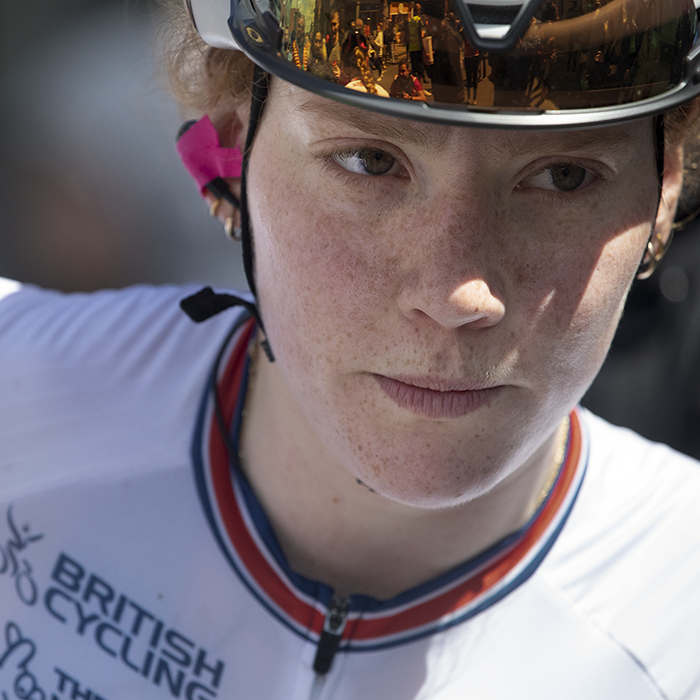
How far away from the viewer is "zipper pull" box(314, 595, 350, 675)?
5.74 feet

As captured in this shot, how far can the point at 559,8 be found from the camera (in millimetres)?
1233

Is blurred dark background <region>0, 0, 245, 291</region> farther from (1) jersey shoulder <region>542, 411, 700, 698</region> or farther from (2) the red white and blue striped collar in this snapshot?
(1) jersey shoulder <region>542, 411, 700, 698</region>

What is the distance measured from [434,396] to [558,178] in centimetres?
42

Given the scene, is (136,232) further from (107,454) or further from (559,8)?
(559,8)

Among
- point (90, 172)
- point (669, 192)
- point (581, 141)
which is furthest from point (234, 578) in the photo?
point (90, 172)

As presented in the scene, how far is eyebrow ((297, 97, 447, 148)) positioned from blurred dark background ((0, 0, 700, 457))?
388 centimetres

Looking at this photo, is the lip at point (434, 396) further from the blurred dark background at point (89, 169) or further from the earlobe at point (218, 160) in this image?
the blurred dark background at point (89, 169)

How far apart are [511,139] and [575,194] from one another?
171 millimetres

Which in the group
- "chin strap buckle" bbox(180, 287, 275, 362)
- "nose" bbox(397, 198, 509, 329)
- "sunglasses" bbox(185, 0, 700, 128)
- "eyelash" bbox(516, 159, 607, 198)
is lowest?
"chin strap buckle" bbox(180, 287, 275, 362)

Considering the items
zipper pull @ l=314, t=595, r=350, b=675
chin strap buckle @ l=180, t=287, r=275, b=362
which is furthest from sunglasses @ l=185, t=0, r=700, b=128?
zipper pull @ l=314, t=595, r=350, b=675

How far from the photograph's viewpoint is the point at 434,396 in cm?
141

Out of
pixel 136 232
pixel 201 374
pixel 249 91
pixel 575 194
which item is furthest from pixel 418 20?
pixel 136 232

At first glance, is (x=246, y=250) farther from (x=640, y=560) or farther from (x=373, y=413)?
(x=640, y=560)

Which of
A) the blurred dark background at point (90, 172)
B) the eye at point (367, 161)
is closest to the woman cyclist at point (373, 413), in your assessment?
the eye at point (367, 161)
